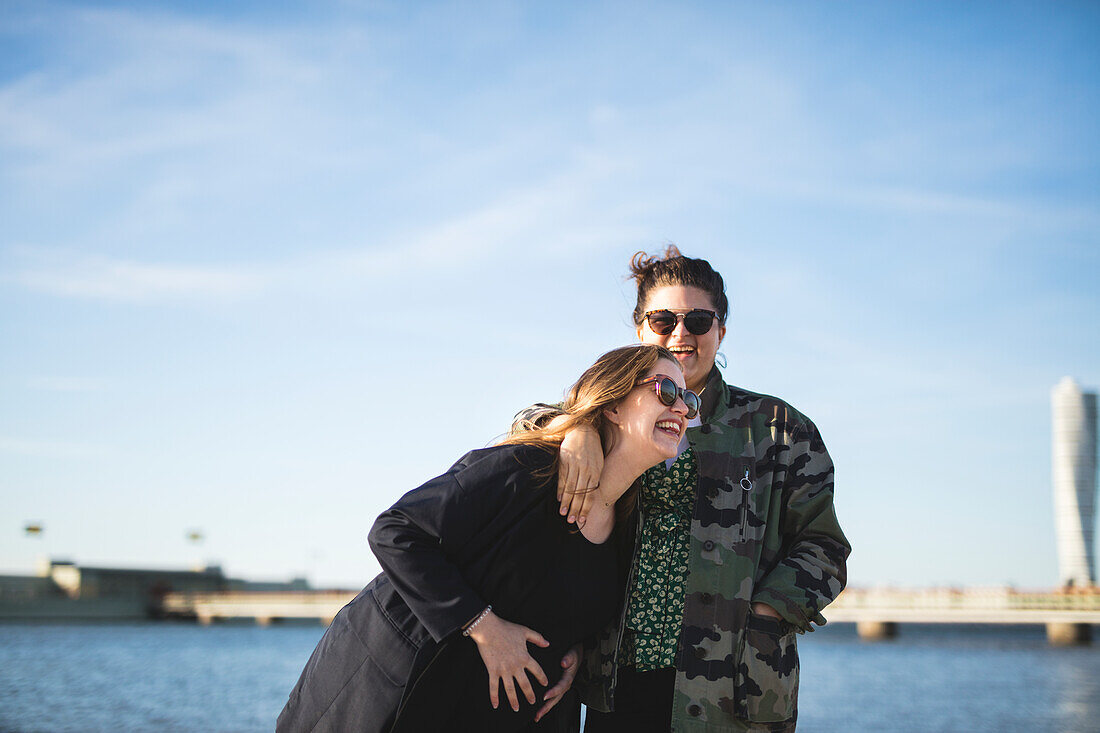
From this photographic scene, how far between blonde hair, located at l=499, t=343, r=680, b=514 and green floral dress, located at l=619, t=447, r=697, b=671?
0.49m

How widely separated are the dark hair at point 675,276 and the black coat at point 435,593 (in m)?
1.13

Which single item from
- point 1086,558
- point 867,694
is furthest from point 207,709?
point 1086,558

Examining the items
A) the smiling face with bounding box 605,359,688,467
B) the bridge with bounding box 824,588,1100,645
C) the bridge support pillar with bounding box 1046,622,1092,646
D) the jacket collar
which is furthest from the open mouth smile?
the bridge support pillar with bounding box 1046,622,1092,646

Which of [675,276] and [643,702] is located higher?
[675,276]

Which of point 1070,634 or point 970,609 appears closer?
point 970,609

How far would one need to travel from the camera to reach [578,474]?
116 inches

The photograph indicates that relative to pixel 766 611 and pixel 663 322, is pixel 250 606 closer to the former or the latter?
pixel 663 322

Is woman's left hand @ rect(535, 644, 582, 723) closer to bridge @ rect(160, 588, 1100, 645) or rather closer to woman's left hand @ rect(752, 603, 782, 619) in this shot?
woman's left hand @ rect(752, 603, 782, 619)

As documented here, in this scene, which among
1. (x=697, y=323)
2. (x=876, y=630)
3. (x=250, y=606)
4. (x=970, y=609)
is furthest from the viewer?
(x=250, y=606)

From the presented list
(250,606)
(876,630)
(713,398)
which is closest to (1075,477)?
(876,630)

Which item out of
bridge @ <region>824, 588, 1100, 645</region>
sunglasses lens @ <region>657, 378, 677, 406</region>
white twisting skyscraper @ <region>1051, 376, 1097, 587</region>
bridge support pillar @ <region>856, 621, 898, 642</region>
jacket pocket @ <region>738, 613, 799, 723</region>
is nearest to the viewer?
sunglasses lens @ <region>657, 378, 677, 406</region>

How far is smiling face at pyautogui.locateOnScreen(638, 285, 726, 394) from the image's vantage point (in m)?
3.69

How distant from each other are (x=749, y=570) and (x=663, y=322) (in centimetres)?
101

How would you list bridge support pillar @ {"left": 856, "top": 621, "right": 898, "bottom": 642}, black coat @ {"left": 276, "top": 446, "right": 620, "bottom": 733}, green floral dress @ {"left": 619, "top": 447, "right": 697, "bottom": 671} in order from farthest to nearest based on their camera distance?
bridge support pillar @ {"left": 856, "top": 621, "right": 898, "bottom": 642} → green floral dress @ {"left": 619, "top": 447, "right": 697, "bottom": 671} → black coat @ {"left": 276, "top": 446, "right": 620, "bottom": 733}
